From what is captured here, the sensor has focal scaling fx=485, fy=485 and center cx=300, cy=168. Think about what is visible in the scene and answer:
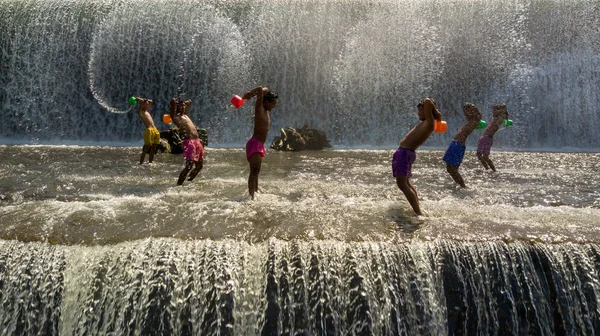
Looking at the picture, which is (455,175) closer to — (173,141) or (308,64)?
(173,141)

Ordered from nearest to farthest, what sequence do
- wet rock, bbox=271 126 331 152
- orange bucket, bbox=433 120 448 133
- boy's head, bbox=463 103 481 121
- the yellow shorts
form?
orange bucket, bbox=433 120 448 133 → boy's head, bbox=463 103 481 121 → the yellow shorts → wet rock, bbox=271 126 331 152

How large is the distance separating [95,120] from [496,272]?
16.7m

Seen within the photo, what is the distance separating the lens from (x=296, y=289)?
430 centimetres

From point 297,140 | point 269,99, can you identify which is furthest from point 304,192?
point 297,140

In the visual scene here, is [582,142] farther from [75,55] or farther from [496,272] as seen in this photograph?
[75,55]

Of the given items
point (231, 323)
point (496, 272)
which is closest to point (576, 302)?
point (496, 272)

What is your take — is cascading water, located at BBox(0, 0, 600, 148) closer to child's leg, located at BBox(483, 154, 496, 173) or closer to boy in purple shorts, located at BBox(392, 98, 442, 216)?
child's leg, located at BBox(483, 154, 496, 173)

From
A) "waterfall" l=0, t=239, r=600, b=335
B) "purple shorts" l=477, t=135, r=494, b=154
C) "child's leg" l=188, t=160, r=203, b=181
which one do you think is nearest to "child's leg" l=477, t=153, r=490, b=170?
"purple shorts" l=477, t=135, r=494, b=154

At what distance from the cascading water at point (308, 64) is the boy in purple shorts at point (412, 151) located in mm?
11480

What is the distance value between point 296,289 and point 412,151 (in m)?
2.46

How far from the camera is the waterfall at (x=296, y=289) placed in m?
4.23

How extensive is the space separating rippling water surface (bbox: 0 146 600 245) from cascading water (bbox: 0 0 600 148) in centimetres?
768

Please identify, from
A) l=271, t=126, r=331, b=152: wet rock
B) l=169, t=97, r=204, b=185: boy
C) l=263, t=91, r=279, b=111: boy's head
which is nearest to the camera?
l=263, t=91, r=279, b=111: boy's head

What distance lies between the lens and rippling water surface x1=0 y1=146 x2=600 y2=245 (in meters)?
4.86
